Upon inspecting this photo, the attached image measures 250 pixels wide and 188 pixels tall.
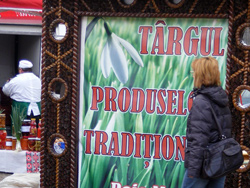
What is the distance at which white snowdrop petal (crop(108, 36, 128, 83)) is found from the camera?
4.75 m

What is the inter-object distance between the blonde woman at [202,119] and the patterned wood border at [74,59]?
0.51 meters

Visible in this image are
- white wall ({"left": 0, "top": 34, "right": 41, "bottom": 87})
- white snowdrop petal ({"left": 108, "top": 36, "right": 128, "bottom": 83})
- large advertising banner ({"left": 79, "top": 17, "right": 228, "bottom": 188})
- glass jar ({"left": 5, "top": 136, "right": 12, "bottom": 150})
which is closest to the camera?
large advertising banner ({"left": 79, "top": 17, "right": 228, "bottom": 188})

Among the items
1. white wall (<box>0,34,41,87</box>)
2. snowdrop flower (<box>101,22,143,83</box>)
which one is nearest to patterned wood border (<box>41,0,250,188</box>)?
snowdrop flower (<box>101,22,143,83</box>)

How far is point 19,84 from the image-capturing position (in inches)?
334

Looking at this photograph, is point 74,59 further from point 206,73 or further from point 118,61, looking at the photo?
point 206,73

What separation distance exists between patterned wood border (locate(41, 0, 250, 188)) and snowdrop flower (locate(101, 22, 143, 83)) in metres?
0.22

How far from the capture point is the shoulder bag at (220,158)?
3.95 meters

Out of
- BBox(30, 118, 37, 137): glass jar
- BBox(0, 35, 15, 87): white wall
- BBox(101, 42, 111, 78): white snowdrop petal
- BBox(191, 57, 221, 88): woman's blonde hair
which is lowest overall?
BBox(30, 118, 37, 137): glass jar

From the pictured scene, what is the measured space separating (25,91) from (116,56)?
158 inches

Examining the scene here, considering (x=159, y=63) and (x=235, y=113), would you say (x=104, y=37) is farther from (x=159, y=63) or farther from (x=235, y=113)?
(x=235, y=113)

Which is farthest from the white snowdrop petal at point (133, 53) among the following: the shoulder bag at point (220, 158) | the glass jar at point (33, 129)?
the glass jar at point (33, 129)

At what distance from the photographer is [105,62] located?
15.7 feet

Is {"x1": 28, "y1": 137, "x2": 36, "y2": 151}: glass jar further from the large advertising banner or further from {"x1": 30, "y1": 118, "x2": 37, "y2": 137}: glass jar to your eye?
the large advertising banner

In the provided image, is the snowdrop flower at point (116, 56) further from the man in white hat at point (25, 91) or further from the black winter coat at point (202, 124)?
the man in white hat at point (25, 91)
